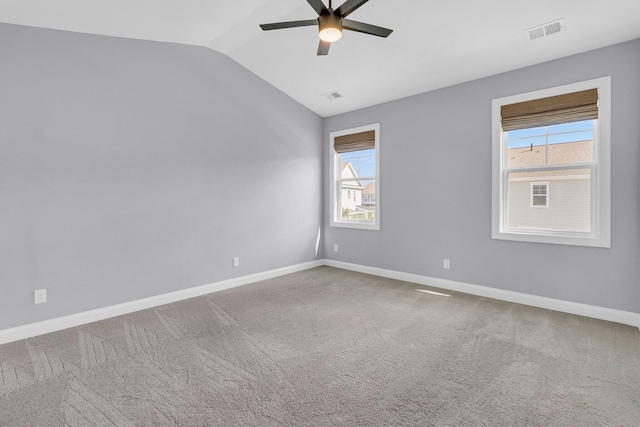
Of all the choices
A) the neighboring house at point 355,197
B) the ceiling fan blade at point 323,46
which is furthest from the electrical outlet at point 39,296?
the neighboring house at point 355,197

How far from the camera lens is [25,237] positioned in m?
2.94

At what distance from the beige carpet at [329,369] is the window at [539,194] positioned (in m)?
1.20

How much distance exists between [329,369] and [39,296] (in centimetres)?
283

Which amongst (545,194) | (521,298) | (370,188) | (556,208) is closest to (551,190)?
(545,194)

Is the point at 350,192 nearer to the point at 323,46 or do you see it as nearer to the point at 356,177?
the point at 356,177

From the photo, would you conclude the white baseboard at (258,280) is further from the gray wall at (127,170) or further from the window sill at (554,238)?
the window sill at (554,238)

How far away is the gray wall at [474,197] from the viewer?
3.11m

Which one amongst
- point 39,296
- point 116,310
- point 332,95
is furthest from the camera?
point 332,95

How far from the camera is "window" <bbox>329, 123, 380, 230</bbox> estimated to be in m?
5.14

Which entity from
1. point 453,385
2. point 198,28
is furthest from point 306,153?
point 453,385

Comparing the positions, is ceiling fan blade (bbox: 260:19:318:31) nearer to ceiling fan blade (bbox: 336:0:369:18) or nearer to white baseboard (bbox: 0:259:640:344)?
ceiling fan blade (bbox: 336:0:369:18)

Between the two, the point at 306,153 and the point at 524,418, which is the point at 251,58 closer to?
the point at 306,153

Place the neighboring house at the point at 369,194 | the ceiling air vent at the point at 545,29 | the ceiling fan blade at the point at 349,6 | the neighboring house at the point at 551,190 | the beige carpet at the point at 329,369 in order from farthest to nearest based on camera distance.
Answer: the neighboring house at the point at 369,194
the neighboring house at the point at 551,190
the ceiling air vent at the point at 545,29
the ceiling fan blade at the point at 349,6
the beige carpet at the point at 329,369

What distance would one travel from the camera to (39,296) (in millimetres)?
3021
